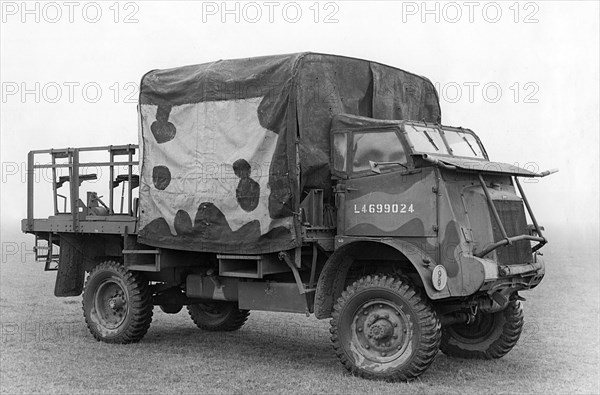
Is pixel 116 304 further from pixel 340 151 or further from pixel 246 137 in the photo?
pixel 340 151

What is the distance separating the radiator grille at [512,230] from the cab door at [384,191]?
971 mm

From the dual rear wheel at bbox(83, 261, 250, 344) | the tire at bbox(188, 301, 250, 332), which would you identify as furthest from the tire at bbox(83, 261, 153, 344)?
the tire at bbox(188, 301, 250, 332)

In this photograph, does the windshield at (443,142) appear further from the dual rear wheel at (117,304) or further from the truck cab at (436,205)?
the dual rear wheel at (117,304)

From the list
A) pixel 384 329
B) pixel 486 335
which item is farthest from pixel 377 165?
pixel 486 335

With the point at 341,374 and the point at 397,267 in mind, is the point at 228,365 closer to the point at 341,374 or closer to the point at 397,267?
the point at 341,374

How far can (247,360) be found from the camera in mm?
11078

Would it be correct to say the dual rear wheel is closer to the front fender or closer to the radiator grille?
the front fender

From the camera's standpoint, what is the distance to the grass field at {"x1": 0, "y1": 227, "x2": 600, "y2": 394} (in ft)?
30.9

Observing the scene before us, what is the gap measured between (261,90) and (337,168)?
4.51ft

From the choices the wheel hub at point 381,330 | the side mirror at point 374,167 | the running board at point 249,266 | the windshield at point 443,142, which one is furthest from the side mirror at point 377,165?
the running board at point 249,266

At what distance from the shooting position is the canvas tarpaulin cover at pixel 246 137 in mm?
10461

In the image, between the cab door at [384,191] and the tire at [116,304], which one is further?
the tire at [116,304]

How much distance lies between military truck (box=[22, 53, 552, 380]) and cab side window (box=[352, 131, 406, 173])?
0.02 metres

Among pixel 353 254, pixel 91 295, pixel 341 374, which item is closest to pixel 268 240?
pixel 353 254
